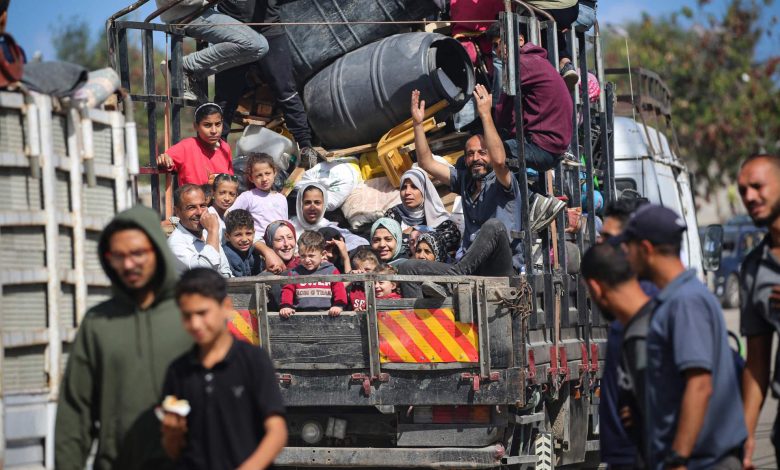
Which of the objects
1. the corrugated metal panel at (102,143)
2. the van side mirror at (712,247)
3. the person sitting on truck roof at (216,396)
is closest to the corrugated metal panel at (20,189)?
the corrugated metal panel at (102,143)

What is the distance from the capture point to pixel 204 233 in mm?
9000

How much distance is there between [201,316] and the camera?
430cm

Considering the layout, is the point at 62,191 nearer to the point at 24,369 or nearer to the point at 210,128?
the point at 24,369

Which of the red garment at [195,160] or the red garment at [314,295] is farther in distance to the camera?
the red garment at [195,160]

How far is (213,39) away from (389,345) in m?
3.40

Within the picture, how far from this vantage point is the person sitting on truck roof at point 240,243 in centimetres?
858

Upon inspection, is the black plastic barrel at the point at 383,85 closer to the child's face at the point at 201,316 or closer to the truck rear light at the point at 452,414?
the truck rear light at the point at 452,414

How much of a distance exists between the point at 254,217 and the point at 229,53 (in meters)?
1.36

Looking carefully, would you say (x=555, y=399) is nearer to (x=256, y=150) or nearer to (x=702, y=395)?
(x=256, y=150)

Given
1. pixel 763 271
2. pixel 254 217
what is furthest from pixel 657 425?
pixel 254 217

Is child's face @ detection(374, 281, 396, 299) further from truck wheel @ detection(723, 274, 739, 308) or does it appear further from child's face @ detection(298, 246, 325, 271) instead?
truck wheel @ detection(723, 274, 739, 308)

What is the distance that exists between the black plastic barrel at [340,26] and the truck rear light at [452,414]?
3692 millimetres

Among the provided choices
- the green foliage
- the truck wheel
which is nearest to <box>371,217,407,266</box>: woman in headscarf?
the truck wheel

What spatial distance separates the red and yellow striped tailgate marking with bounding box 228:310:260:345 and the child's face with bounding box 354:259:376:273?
938 mm
